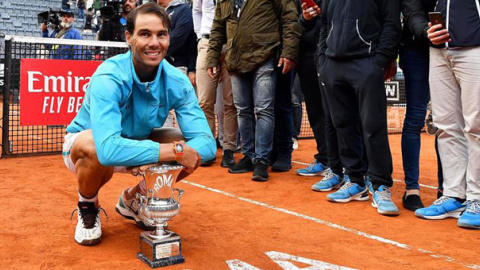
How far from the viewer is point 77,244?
3.09 meters

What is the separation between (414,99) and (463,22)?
0.69 meters

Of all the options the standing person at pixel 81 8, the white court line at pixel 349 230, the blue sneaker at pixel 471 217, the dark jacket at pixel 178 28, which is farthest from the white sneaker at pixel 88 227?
the standing person at pixel 81 8

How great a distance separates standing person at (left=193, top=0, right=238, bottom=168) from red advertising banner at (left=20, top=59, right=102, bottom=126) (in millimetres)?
1584

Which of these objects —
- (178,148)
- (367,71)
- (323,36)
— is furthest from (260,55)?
(178,148)

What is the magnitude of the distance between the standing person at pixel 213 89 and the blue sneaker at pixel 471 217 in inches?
110

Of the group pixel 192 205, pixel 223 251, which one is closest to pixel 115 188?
pixel 192 205

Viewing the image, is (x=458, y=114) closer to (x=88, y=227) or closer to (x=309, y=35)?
(x=309, y=35)

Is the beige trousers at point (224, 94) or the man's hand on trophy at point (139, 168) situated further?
the beige trousers at point (224, 94)

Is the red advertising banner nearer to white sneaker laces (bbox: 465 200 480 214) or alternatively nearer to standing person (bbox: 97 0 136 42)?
standing person (bbox: 97 0 136 42)

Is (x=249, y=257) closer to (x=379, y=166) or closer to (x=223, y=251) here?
(x=223, y=251)

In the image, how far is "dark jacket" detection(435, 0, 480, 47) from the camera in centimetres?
338

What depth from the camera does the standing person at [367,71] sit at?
3.86m

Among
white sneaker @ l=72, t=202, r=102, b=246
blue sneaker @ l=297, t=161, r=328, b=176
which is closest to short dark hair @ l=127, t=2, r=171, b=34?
white sneaker @ l=72, t=202, r=102, b=246

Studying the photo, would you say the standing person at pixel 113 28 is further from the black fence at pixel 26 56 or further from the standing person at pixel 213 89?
the standing person at pixel 213 89
